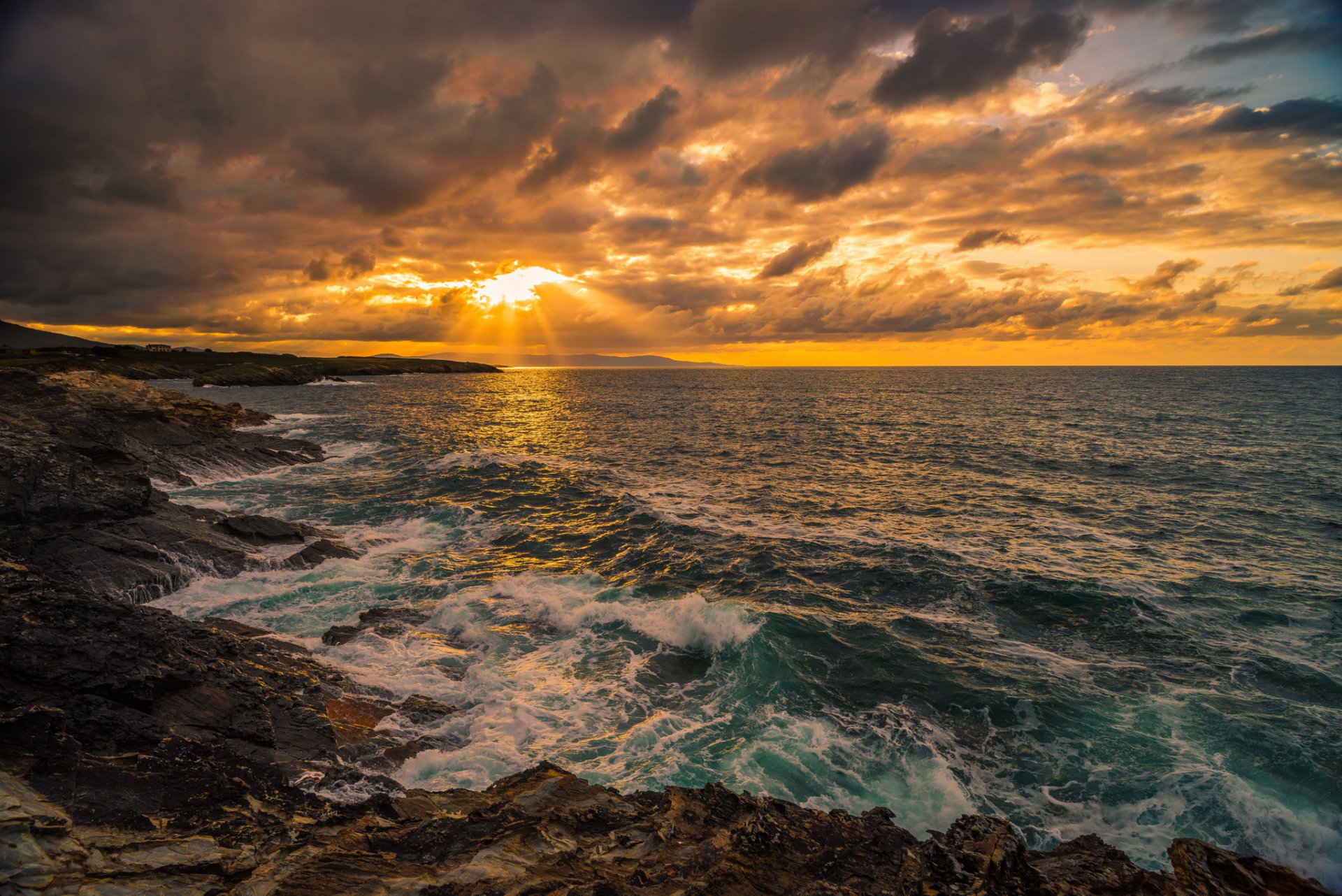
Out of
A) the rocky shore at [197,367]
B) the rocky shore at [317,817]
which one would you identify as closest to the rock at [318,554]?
the rocky shore at [317,817]

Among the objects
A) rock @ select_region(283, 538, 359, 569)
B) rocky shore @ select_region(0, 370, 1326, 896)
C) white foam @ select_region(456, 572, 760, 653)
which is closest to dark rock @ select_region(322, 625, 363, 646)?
rocky shore @ select_region(0, 370, 1326, 896)

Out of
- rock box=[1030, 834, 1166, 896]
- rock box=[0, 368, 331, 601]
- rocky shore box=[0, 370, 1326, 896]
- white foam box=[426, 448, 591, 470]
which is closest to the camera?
rocky shore box=[0, 370, 1326, 896]

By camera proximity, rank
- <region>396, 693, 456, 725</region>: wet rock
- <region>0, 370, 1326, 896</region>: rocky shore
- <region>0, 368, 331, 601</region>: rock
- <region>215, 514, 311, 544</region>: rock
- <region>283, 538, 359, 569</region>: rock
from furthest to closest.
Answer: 1. <region>215, 514, 311, 544</region>: rock
2. <region>283, 538, 359, 569</region>: rock
3. <region>0, 368, 331, 601</region>: rock
4. <region>396, 693, 456, 725</region>: wet rock
5. <region>0, 370, 1326, 896</region>: rocky shore

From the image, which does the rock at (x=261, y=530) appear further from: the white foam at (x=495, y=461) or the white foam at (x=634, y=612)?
the white foam at (x=495, y=461)

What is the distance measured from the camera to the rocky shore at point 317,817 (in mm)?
6566

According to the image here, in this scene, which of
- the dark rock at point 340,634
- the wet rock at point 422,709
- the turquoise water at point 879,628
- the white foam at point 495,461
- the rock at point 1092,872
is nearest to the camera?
the rock at point 1092,872

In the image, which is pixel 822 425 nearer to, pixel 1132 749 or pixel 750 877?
pixel 1132 749

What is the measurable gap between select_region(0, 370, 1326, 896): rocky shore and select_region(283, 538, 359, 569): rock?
8991mm

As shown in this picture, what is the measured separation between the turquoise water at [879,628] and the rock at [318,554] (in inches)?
24.8

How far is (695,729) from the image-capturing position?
42.7 feet

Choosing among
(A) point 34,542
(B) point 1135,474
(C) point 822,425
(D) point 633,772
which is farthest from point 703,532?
(C) point 822,425

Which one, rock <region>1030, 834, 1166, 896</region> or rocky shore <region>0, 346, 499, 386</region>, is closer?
rock <region>1030, 834, 1166, 896</region>

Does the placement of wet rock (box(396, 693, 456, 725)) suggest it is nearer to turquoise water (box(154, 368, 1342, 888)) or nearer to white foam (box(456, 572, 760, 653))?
turquoise water (box(154, 368, 1342, 888))

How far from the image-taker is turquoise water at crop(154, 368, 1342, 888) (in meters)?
11.4
